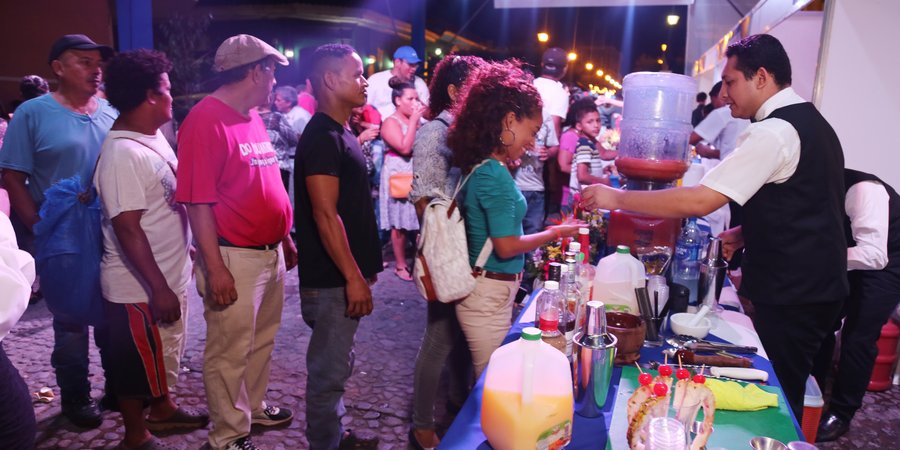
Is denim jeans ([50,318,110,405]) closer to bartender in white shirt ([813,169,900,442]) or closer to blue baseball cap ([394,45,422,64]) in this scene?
bartender in white shirt ([813,169,900,442])

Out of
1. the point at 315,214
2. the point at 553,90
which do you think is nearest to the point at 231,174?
the point at 315,214

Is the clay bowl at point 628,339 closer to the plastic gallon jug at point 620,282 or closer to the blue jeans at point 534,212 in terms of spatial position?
the plastic gallon jug at point 620,282

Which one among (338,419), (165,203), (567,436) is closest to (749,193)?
(567,436)

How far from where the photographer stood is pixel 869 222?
2.84 m

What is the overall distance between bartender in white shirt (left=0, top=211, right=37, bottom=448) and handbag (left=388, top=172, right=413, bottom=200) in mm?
4143

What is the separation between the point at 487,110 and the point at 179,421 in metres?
2.36

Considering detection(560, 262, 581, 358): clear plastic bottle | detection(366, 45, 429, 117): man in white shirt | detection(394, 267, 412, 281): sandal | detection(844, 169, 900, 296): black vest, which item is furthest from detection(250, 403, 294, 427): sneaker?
detection(366, 45, 429, 117): man in white shirt

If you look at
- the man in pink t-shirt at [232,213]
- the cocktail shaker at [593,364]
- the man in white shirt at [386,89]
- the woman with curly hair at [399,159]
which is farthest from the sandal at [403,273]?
the cocktail shaker at [593,364]

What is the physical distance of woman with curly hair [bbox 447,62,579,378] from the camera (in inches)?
88.9

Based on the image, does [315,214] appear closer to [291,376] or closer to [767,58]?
[291,376]

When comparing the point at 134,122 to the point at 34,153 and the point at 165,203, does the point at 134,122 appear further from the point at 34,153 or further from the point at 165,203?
the point at 34,153

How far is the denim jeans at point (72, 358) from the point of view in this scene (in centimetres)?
299

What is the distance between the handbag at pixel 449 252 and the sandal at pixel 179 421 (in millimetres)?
1658

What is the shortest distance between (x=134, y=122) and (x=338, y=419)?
164cm
